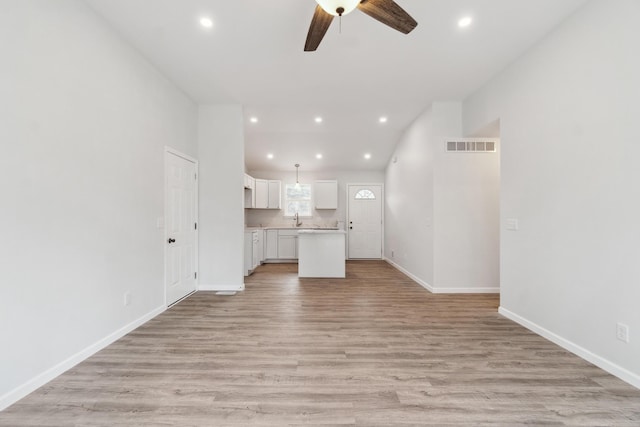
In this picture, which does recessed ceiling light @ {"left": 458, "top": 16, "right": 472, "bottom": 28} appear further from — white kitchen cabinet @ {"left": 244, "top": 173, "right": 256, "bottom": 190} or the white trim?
white kitchen cabinet @ {"left": 244, "top": 173, "right": 256, "bottom": 190}

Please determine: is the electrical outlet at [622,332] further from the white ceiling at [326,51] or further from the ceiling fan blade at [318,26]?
the ceiling fan blade at [318,26]

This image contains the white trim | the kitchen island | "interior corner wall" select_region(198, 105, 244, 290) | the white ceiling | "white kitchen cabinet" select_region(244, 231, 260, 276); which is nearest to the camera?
Answer: the white ceiling

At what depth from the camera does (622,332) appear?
1940 mm

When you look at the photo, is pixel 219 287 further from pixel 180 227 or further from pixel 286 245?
pixel 286 245

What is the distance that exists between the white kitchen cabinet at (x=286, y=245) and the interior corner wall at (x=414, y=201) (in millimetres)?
2572

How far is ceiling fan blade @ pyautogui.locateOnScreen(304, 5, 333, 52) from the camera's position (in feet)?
6.02

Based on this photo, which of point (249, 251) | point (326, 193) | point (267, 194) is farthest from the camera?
point (326, 193)

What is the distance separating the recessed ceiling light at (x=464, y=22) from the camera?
7.76 ft

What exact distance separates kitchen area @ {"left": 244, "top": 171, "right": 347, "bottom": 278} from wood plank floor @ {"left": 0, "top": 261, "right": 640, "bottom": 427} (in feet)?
6.60

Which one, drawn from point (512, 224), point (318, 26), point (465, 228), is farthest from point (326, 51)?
point (465, 228)

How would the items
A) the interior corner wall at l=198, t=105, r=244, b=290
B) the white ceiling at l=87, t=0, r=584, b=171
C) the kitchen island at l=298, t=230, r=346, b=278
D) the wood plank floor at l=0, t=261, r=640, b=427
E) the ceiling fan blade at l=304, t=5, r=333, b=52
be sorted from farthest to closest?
1. the kitchen island at l=298, t=230, r=346, b=278
2. the interior corner wall at l=198, t=105, r=244, b=290
3. the white ceiling at l=87, t=0, r=584, b=171
4. the ceiling fan blade at l=304, t=5, r=333, b=52
5. the wood plank floor at l=0, t=261, r=640, b=427

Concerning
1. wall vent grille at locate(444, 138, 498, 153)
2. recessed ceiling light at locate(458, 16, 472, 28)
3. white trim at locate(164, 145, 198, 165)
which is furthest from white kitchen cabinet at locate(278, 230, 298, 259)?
recessed ceiling light at locate(458, 16, 472, 28)

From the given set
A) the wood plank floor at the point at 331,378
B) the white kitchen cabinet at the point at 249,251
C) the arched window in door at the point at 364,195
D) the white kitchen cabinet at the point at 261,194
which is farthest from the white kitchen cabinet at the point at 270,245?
the wood plank floor at the point at 331,378

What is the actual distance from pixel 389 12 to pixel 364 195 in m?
5.92
